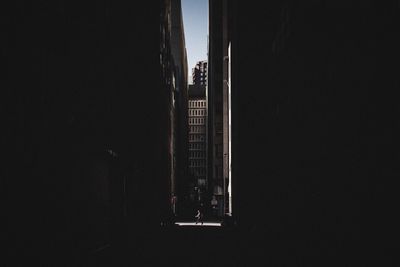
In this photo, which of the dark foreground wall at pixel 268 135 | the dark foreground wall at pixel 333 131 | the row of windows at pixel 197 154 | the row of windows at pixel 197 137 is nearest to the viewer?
the dark foreground wall at pixel 333 131

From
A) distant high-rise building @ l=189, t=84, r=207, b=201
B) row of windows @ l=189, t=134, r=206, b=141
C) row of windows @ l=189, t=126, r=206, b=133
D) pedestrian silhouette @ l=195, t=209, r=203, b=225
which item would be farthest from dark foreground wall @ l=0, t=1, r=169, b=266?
row of windows @ l=189, t=126, r=206, b=133

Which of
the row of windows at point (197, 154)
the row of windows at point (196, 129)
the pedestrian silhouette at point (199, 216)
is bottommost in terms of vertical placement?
the pedestrian silhouette at point (199, 216)

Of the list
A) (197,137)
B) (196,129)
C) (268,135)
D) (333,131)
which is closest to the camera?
(333,131)

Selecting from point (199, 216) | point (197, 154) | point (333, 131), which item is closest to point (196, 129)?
point (197, 154)

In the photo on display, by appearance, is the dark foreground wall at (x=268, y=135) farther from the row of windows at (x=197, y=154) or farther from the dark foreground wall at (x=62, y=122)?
the row of windows at (x=197, y=154)

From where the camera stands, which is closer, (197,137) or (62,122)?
(62,122)

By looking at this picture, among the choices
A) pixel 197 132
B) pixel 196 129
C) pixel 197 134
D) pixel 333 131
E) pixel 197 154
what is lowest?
pixel 197 154

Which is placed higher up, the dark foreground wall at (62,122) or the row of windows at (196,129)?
the row of windows at (196,129)

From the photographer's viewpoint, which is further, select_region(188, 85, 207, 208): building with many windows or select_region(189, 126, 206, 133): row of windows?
select_region(189, 126, 206, 133): row of windows

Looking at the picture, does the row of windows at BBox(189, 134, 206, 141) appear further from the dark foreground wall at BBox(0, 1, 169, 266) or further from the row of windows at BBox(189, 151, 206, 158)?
the dark foreground wall at BBox(0, 1, 169, 266)

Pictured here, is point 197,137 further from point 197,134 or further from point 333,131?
point 333,131

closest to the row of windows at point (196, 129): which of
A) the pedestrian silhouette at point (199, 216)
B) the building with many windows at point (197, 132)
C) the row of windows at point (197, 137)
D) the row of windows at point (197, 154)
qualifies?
the building with many windows at point (197, 132)

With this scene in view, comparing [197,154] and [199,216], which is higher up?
[197,154]

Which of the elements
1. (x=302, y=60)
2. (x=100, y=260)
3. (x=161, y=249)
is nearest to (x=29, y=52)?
(x=302, y=60)
